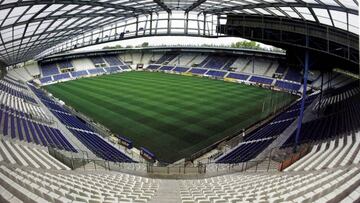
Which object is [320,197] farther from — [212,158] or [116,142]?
[116,142]

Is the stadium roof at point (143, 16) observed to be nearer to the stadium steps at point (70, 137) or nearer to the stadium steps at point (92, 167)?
the stadium steps at point (70, 137)

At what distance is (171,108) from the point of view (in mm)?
33969

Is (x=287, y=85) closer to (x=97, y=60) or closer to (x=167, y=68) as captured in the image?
(x=167, y=68)

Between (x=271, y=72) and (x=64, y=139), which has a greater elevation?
(x=271, y=72)

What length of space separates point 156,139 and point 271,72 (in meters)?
38.4

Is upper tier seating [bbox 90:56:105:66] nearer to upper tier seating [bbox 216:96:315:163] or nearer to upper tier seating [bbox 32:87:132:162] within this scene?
upper tier seating [bbox 32:87:132:162]

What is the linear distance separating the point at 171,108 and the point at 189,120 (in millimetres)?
5451

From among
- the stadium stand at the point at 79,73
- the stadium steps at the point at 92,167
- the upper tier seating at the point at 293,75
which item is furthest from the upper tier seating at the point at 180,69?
the stadium steps at the point at 92,167

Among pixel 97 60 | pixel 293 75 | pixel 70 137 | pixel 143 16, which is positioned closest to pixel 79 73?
pixel 97 60

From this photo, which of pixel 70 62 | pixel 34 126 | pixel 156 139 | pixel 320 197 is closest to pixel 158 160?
pixel 156 139

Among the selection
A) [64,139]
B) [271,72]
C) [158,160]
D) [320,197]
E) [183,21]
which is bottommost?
[158,160]

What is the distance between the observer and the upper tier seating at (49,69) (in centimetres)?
6033

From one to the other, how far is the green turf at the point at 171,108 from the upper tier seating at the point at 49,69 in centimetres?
967

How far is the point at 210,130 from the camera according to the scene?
26297mm
